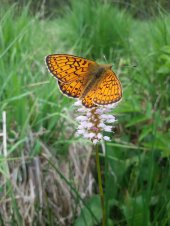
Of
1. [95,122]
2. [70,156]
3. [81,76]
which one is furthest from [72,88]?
[70,156]

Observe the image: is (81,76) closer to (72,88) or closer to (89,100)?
(72,88)

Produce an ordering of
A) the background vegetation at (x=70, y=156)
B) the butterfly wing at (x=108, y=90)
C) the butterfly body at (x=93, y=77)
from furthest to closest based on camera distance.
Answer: the background vegetation at (x=70, y=156) < the butterfly body at (x=93, y=77) < the butterfly wing at (x=108, y=90)

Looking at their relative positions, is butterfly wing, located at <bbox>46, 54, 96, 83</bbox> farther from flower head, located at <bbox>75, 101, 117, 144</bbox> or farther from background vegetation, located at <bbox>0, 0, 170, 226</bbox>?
background vegetation, located at <bbox>0, 0, 170, 226</bbox>

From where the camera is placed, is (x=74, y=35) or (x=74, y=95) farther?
(x=74, y=35)

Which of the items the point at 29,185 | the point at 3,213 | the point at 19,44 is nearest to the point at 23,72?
the point at 19,44

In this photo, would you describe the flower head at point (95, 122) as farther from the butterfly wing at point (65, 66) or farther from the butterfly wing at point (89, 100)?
the butterfly wing at point (65, 66)

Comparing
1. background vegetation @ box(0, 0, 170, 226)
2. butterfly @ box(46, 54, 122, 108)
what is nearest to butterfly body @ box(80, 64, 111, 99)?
butterfly @ box(46, 54, 122, 108)

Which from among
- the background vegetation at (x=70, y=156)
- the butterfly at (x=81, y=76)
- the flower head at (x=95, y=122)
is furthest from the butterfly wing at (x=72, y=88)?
the background vegetation at (x=70, y=156)

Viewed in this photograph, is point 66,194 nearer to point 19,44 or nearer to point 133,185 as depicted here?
point 133,185
